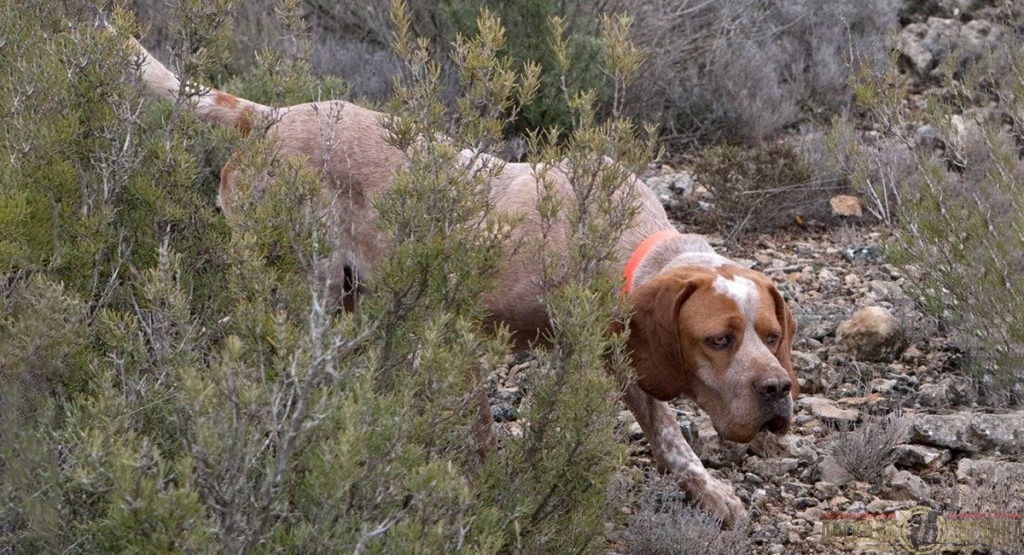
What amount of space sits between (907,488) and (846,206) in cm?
350

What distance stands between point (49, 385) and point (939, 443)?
2946 mm

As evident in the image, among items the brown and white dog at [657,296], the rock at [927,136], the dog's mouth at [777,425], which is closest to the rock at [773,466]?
the brown and white dog at [657,296]

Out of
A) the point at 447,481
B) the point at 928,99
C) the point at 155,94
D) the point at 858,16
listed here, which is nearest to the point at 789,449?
the point at 928,99

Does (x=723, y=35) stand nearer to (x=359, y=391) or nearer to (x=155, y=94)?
(x=155, y=94)

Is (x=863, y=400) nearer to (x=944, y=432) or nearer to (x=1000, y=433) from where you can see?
(x=944, y=432)

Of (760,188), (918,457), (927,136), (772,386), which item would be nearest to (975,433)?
(918,457)

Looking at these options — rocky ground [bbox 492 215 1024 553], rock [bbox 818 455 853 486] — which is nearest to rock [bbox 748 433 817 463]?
rocky ground [bbox 492 215 1024 553]

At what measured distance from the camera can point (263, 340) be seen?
2822 millimetres

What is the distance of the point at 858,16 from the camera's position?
10.1 meters

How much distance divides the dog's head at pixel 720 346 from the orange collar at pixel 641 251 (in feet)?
0.65

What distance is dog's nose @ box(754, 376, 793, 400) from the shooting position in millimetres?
3551

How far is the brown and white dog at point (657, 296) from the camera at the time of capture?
3629mm

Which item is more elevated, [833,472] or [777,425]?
[777,425]

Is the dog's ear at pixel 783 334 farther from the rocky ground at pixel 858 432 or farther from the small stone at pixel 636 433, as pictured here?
the small stone at pixel 636 433
